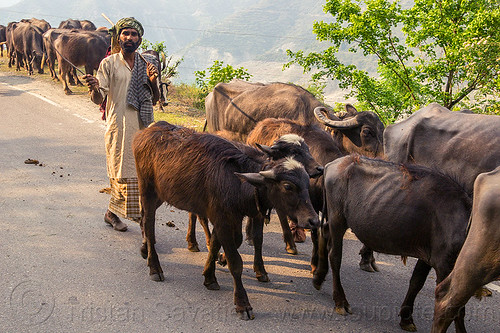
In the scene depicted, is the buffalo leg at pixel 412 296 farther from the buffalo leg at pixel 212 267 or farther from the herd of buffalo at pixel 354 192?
the buffalo leg at pixel 212 267

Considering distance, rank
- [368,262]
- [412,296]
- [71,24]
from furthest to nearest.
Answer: [71,24] → [368,262] → [412,296]

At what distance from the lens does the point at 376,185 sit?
4961mm

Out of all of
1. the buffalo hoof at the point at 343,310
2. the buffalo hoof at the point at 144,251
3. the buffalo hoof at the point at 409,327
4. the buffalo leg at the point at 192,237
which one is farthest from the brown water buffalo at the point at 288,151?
the buffalo hoof at the point at 409,327

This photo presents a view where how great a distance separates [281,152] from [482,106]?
772 cm

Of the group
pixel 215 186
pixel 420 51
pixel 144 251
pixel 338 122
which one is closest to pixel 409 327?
pixel 215 186

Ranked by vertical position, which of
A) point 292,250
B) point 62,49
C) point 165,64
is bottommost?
point 292,250

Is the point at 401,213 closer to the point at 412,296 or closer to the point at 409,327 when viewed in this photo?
the point at 412,296

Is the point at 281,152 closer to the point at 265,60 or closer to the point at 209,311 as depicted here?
the point at 209,311

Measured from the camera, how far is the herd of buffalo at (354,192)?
167 inches

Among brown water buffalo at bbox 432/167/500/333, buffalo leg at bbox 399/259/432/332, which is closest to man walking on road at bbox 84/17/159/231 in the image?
buffalo leg at bbox 399/259/432/332

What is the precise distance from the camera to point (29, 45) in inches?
899

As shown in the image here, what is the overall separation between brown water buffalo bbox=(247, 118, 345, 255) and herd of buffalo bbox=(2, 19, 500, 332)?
0.6 inches

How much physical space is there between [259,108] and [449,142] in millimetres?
3433

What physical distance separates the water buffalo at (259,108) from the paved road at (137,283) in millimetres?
1732
